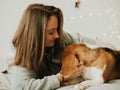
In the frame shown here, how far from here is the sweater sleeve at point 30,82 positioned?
4.14 ft

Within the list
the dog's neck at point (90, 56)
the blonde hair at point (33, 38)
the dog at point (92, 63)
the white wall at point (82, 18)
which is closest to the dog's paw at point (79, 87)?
the dog at point (92, 63)

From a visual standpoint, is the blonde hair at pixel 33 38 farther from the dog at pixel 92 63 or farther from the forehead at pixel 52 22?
the dog at pixel 92 63

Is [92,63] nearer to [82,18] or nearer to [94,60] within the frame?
[94,60]

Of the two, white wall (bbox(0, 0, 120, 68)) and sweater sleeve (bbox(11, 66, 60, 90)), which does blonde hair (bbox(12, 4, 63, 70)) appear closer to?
sweater sleeve (bbox(11, 66, 60, 90))

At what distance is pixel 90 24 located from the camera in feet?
5.00

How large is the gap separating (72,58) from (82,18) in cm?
32

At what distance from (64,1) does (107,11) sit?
26cm

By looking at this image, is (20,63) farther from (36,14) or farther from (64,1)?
(64,1)

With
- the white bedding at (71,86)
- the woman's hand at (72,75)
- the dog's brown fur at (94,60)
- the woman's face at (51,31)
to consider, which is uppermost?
the woman's face at (51,31)

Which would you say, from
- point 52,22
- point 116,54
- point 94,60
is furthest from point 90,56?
point 52,22

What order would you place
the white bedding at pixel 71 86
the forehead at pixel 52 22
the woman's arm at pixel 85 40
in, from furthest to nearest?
the woman's arm at pixel 85 40, the forehead at pixel 52 22, the white bedding at pixel 71 86

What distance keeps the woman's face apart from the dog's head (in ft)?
0.31

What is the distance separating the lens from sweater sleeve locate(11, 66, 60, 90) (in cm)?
126

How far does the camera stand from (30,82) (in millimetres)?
1263
